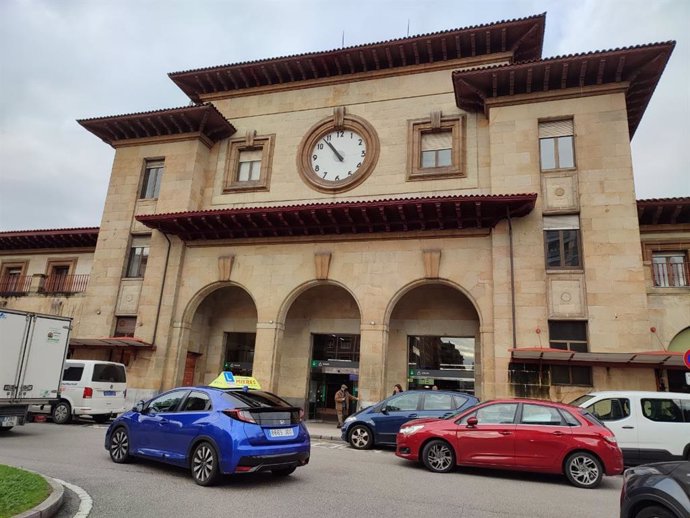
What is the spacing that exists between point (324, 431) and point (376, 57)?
50.3 ft

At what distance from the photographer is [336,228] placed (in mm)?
18938

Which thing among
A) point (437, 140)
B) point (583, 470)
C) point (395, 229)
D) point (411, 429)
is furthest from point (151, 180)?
point (583, 470)

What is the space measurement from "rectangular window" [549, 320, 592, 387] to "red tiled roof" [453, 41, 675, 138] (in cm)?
852

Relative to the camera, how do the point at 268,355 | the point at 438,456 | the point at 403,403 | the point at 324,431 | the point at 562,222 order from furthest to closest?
the point at 268,355 < the point at 562,222 < the point at 324,431 < the point at 403,403 < the point at 438,456

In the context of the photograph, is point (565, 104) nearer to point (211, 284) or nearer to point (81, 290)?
point (211, 284)

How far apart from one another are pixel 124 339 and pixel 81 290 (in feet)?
20.7

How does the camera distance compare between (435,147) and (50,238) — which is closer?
(435,147)

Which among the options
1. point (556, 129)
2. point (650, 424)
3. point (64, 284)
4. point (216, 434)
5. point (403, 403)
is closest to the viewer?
point (216, 434)

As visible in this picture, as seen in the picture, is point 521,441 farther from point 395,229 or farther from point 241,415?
point 395,229

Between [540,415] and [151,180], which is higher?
[151,180]

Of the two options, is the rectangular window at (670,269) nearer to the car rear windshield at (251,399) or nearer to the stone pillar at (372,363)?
the stone pillar at (372,363)

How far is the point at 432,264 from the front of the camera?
57.4ft

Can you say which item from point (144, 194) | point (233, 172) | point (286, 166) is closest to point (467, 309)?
point (286, 166)

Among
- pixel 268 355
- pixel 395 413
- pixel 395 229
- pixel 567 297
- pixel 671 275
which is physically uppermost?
pixel 395 229
